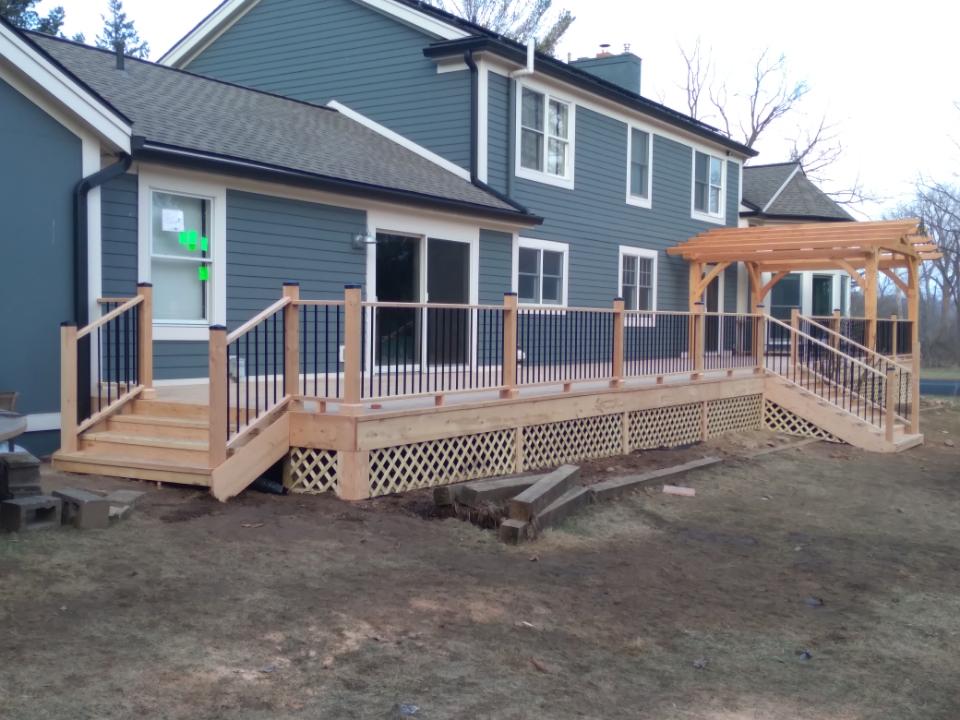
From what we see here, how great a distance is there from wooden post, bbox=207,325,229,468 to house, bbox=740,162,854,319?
17524mm

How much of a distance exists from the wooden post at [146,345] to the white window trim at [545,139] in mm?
7097

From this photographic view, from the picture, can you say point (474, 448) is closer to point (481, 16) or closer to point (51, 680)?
point (51, 680)

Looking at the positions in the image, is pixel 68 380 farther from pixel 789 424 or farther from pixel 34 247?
pixel 789 424

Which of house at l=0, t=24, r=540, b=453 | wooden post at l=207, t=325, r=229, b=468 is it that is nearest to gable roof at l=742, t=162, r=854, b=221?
house at l=0, t=24, r=540, b=453

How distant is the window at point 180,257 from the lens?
941cm

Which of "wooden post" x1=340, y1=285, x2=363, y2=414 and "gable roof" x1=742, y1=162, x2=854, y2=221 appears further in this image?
"gable roof" x1=742, y1=162, x2=854, y2=221

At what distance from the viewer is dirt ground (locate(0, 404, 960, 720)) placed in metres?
4.23

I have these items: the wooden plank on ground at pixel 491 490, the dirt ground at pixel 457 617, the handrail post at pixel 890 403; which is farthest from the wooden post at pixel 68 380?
the handrail post at pixel 890 403

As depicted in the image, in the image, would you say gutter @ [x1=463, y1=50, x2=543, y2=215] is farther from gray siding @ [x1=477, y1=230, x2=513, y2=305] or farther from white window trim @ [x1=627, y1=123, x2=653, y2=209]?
white window trim @ [x1=627, y1=123, x2=653, y2=209]

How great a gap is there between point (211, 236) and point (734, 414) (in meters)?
7.74

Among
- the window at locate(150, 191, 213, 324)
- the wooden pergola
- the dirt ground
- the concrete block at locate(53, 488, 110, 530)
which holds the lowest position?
the dirt ground

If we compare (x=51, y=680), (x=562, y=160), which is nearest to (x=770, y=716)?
(x=51, y=680)

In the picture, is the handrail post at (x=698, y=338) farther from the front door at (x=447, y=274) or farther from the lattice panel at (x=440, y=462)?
the lattice panel at (x=440, y=462)

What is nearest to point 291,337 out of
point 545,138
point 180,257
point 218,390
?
point 218,390
